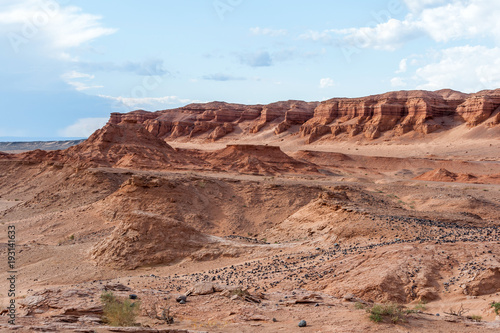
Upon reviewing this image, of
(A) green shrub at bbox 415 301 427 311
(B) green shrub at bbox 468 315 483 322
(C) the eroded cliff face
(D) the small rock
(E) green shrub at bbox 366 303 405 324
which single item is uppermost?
(C) the eroded cliff face

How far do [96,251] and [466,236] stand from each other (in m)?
10.9

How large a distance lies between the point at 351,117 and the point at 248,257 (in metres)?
74.0

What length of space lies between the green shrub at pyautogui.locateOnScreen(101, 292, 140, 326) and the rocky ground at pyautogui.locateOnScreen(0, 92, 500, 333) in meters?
0.18

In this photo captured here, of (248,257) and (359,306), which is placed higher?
(359,306)

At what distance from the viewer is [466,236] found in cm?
1214

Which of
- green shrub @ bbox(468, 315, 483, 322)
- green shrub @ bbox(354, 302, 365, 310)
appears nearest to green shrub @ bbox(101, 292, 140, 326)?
green shrub @ bbox(354, 302, 365, 310)

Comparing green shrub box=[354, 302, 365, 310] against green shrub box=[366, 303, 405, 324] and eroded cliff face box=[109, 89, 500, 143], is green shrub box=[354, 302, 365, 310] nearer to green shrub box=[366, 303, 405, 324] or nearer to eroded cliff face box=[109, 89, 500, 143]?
green shrub box=[366, 303, 405, 324]

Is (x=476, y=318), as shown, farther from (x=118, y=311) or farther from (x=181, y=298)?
(x=118, y=311)

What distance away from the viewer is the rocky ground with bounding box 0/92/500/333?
7469 mm

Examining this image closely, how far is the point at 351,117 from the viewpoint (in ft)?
275

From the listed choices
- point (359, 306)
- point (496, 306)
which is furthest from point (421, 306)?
point (359, 306)

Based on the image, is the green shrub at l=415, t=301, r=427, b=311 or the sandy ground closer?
the sandy ground

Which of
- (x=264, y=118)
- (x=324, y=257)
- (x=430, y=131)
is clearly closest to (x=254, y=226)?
(x=324, y=257)

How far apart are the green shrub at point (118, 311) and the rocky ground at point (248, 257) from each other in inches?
7.1
